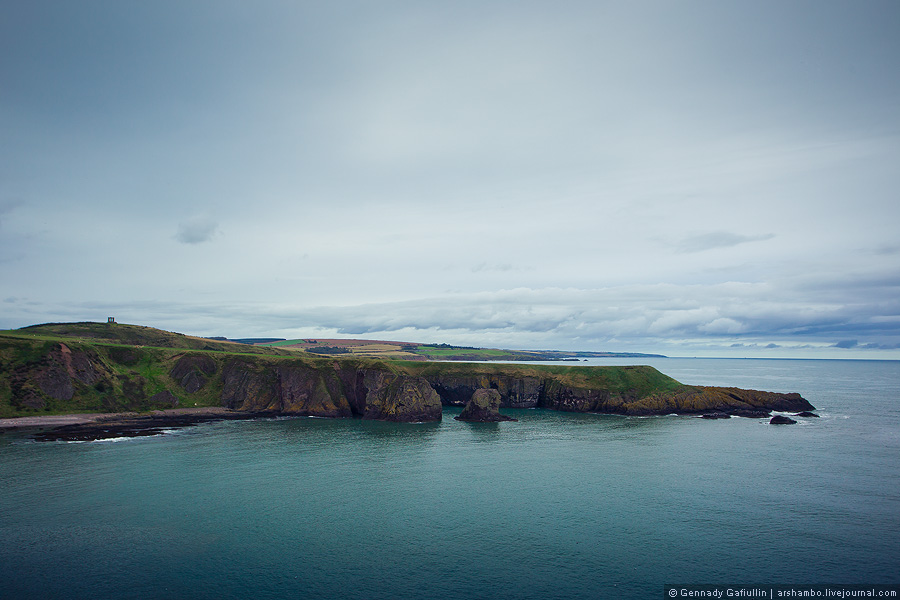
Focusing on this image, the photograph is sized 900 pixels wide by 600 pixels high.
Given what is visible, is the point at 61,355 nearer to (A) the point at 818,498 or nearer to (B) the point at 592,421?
(B) the point at 592,421

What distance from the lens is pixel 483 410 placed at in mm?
118562

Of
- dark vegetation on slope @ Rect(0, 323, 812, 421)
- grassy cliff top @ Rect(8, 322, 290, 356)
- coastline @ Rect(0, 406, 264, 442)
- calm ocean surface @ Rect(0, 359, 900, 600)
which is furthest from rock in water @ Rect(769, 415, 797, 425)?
grassy cliff top @ Rect(8, 322, 290, 356)

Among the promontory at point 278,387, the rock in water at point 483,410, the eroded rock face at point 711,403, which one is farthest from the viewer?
the eroded rock face at point 711,403

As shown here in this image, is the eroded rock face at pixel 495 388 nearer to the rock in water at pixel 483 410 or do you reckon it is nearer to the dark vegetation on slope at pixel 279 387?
the dark vegetation on slope at pixel 279 387

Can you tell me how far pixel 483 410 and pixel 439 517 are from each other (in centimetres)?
7067

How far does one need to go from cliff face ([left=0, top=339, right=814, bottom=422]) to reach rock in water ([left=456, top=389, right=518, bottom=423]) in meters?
6.06

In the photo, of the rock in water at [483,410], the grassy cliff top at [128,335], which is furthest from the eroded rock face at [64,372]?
the rock in water at [483,410]

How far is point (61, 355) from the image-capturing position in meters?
110

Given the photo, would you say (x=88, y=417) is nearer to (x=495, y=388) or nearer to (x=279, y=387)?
(x=279, y=387)

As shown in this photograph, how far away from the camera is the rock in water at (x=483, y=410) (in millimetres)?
117750

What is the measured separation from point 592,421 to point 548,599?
86308 mm

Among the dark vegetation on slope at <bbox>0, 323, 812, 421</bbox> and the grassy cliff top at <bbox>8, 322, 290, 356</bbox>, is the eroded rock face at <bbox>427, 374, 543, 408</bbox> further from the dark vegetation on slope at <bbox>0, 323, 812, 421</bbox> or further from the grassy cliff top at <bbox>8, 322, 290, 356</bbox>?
the grassy cliff top at <bbox>8, 322, 290, 356</bbox>

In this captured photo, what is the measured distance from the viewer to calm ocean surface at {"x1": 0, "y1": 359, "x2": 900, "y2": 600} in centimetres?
3591

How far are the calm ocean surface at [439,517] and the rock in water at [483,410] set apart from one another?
102ft
